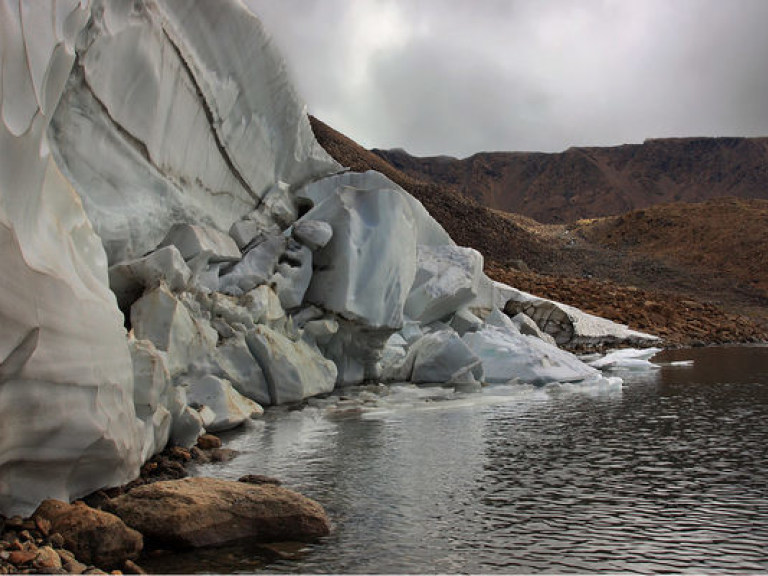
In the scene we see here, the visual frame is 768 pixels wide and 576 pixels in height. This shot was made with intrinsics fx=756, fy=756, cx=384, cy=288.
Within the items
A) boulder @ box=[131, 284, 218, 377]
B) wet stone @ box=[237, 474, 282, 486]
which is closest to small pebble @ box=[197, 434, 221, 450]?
boulder @ box=[131, 284, 218, 377]

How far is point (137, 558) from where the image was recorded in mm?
4074

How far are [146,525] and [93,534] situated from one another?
0.36 meters

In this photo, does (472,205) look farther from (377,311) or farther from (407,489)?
(407,489)

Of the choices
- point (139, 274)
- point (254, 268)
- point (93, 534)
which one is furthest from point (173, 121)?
point (93, 534)

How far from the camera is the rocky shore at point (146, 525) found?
148 inches

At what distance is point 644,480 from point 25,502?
4236 millimetres

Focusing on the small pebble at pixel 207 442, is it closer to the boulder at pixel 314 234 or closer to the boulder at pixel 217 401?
the boulder at pixel 217 401

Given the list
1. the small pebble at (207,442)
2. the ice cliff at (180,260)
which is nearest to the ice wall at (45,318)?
the ice cliff at (180,260)

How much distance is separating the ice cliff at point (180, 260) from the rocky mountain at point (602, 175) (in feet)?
262

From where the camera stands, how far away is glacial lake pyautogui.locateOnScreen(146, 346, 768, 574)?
407 centimetres

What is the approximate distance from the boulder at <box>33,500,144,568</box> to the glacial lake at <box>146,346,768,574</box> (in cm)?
20

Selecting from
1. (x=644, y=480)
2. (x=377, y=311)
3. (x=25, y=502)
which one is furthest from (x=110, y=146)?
(x=644, y=480)

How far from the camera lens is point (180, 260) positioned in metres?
8.31

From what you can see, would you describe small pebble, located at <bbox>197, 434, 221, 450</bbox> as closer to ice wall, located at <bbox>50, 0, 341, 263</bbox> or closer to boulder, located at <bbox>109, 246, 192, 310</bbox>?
boulder, located at <bbox>109, 246, 192, 310</bbox>
